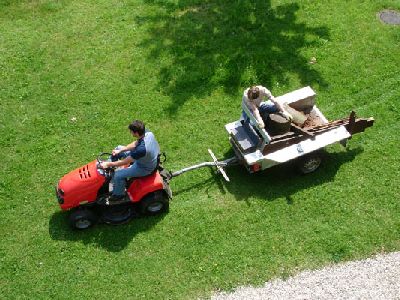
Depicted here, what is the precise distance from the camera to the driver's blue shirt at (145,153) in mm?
9094

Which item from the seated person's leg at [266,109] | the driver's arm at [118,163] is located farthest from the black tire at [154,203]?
the seated person's leg at [266,109]

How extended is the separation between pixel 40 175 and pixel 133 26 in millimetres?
5733

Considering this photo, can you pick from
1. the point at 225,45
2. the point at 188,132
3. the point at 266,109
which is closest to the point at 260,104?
the point at 266,109

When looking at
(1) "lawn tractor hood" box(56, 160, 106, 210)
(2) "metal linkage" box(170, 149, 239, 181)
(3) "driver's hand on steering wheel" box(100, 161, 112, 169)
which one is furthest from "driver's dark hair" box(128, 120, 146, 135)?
(2) "metal linkage" box(170, 149, 239, 181)

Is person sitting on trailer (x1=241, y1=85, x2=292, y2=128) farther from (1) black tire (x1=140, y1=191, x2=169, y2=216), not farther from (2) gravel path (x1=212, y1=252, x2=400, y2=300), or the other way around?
(2) gravel path (x1=212, y1=252, x2=400, y2=300)

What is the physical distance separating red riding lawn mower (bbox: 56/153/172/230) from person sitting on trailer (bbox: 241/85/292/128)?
86.4 inches

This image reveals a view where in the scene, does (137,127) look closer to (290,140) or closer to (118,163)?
(118,163)

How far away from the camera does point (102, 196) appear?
9.75 meters

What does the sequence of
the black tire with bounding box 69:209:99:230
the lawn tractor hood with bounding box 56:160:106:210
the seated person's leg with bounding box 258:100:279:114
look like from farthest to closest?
the seated person's leg with bounding box 258:100:279:114
the black tire with bounding box 69:209:99:230
the lawn tractor hood with bounding box 56:160:106:210

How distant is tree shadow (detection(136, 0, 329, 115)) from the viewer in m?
12.9

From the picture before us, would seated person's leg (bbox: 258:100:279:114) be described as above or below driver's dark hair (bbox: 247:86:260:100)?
below

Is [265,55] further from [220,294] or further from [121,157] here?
[220,294]

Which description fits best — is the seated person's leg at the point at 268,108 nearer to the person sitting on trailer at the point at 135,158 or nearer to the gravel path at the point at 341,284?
the person sitting on trailer at the point at 135,158

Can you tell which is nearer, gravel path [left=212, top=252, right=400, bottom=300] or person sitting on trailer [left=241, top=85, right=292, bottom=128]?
gravel path [left=212, top=252, right=400, bottom=300]
